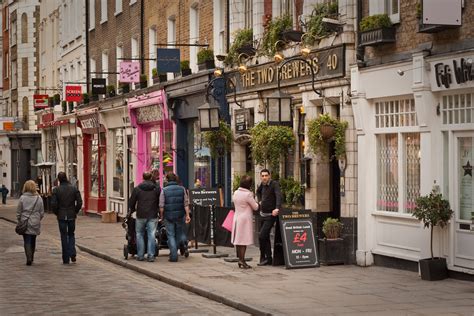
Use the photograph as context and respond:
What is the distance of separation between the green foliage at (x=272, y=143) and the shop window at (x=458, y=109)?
5.80 meters

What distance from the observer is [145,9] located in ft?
117

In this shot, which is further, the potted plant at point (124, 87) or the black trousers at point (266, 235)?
the potted plant at point (124, 87)

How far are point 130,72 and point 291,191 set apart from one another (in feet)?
43.8

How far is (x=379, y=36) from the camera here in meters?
18.1

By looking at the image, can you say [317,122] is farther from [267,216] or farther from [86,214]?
[86,214]

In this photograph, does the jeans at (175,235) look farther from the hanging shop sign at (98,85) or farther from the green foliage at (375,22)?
the hanging shop sign at (98,85)

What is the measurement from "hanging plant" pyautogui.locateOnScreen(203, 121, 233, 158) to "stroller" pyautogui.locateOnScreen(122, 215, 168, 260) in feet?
15.5

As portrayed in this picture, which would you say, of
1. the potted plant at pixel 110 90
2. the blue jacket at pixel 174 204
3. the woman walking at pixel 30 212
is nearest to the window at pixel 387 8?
the blue jacket at pixel 174 204

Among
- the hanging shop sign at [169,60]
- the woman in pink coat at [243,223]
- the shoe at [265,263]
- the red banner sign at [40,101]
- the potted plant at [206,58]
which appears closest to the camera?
the woman in pink coat at [243,223]

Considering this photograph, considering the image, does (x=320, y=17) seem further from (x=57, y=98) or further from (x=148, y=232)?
(x=57, y=98)

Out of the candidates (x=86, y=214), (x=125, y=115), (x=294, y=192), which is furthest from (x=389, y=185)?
(x=86, y=214)

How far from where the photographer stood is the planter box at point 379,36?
18.0 metres

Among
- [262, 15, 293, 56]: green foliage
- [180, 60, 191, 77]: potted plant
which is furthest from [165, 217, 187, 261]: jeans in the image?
[180, 60, 191, 77]: potted plant

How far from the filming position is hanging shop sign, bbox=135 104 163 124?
33.3m
